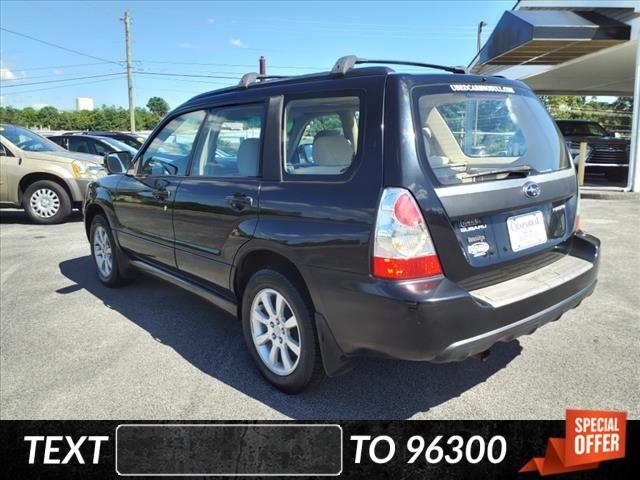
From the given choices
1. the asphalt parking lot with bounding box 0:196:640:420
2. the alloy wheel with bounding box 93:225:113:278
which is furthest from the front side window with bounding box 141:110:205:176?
the asphalt parking lot with bounding box 0:196:640:420

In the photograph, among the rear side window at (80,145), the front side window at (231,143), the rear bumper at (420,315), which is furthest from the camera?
the rear side window at (80,145)

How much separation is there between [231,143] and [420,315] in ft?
6.28

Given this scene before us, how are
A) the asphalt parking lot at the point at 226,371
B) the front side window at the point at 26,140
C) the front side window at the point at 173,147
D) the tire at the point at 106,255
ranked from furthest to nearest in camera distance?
the front side window at the point at 26,140 < the tire at the point at 106,255 < the front side window at the point at 173,147 < the asphalt parking lot at the point at 226,371

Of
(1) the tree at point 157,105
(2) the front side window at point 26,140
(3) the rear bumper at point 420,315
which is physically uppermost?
(1) the tree at point 157,105

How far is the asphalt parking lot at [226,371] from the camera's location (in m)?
2.91

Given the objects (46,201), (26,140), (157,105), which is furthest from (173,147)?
(157,105)

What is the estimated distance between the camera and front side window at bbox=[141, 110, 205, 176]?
3883mm

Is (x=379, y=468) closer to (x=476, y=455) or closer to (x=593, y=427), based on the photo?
(x=476, y=455)

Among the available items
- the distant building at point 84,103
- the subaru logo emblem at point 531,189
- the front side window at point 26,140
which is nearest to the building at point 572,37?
the subaru logo emblem at point 531,189

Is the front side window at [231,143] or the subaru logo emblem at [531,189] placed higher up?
the front side window at [231,143]

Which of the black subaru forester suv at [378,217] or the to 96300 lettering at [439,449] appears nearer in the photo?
the black subaru forester suv at [378,217]

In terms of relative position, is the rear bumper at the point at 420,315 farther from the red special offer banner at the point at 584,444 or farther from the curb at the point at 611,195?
the curb at the point at 611,195

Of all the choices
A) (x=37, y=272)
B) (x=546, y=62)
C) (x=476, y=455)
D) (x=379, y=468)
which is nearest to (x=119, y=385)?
(x=379, y=468)

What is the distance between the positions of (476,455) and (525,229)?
3.92 feet
